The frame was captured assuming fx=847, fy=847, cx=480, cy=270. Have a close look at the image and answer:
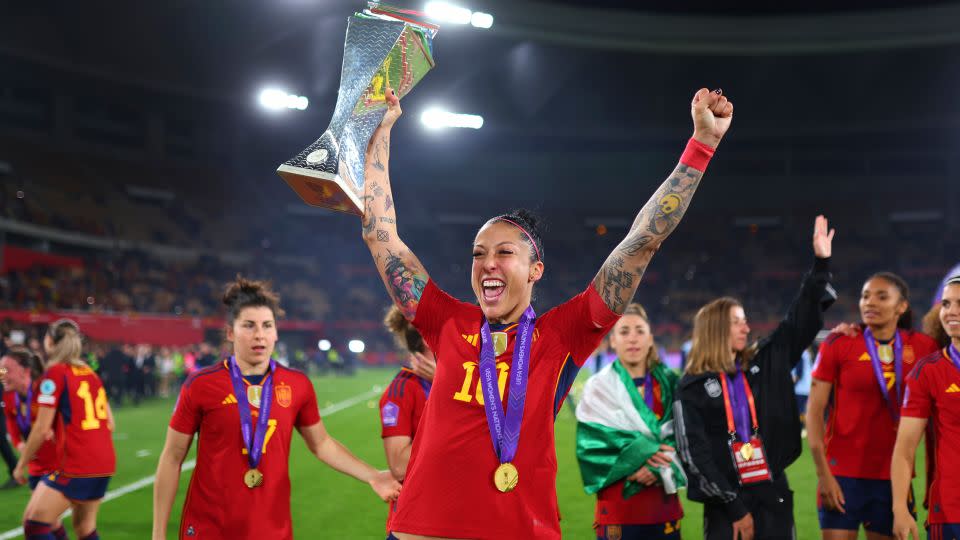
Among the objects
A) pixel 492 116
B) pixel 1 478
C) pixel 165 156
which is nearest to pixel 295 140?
pixel 165 156

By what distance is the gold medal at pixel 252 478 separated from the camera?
13.8ft

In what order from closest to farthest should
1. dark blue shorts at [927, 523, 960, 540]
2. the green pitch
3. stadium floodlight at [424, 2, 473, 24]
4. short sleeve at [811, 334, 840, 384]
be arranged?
dark blue shorts at [927, 523, 960, 540] < short sleeve at [811, 334, 840, 384] < the green pitch < stadium floodlight at [424, 2, 473, 24]

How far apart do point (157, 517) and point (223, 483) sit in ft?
1.13

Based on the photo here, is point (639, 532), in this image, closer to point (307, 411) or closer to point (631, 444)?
point (631, 444)

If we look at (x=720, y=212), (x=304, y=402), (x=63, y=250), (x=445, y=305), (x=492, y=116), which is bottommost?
(x=304, y=402)

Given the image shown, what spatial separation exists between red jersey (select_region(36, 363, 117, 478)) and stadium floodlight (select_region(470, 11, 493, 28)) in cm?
2383

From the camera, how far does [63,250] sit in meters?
37.4

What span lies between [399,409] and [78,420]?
331 cm

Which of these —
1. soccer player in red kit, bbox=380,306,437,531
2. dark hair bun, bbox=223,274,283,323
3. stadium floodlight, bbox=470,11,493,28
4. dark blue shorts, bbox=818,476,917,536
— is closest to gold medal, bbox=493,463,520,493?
soccer player in red kit, bbox=380,306,437,531

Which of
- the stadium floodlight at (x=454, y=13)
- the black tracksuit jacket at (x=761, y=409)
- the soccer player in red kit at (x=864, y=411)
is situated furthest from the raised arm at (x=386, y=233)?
the stadium floodlight at (x=454, y=13)

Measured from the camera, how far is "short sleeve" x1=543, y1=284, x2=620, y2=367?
2.75 metres

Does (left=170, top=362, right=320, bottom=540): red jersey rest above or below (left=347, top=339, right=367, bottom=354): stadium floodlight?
below

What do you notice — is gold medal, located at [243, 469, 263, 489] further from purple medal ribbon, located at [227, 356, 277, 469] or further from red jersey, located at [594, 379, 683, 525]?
red jersey, located at [594, 379, 683, 525]

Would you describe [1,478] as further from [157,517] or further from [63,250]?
[63,250]
